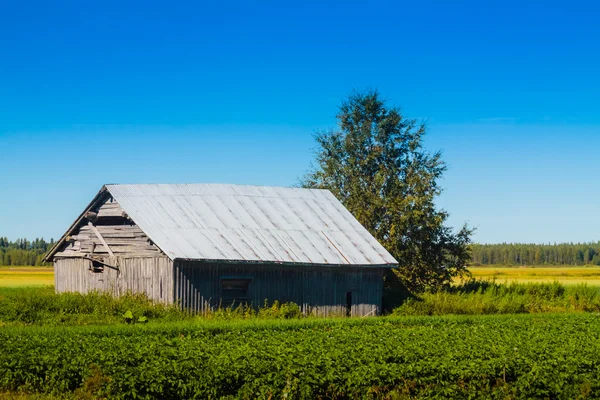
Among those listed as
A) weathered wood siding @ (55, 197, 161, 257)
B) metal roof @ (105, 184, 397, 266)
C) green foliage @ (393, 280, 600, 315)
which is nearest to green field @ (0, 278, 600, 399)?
metal roof @ (105, 184, 397, 266)

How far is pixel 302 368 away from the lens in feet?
48.4

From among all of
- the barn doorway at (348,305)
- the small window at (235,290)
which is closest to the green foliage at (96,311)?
the small window at (235,290)

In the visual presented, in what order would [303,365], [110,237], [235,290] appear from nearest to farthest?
[303,365] < [235,290] < [110,237]

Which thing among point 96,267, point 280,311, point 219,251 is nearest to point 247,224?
point 219,251

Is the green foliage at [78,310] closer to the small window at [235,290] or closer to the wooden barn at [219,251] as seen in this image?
the wooden barn at [219,251]

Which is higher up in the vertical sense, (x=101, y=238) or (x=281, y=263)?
(x=101, y=238)

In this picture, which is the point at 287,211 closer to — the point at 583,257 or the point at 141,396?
the point at 141,396

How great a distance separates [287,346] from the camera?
18438mm

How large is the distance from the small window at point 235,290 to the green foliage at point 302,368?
37.8 ft

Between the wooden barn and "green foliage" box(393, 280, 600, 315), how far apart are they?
2.16 m

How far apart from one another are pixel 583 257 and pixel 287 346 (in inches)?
7330

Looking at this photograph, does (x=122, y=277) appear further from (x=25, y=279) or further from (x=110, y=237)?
(x=25, y=279)

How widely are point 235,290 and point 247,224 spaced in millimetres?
3842

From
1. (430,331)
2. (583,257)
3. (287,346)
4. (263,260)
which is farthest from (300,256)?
(583,257)
